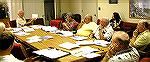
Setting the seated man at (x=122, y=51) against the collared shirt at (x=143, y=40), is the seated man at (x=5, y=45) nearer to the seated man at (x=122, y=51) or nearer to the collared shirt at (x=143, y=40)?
the seated man at (x=122, y=51)

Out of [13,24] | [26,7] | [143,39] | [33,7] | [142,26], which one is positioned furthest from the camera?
[33,7]

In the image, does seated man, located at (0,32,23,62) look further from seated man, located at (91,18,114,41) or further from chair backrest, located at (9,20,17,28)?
chair backrest, located at (9,20,17,28)

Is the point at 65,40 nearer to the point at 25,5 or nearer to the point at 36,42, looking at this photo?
the point at 36,42

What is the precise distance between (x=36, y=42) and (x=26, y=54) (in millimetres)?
292

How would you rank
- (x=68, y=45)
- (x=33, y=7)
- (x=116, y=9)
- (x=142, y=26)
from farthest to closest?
(x=33, y=7)
(x=116, y=9)
(x=142, y=26)
(x=68, y=45)

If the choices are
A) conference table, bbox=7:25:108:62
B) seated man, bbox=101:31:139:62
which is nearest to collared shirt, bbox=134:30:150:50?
conference table, bbox=7:25:108:62

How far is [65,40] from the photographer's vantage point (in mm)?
4324

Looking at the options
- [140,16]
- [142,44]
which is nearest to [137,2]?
[140,16]

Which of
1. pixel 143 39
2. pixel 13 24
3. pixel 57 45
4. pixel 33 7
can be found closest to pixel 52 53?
pixel 57 45

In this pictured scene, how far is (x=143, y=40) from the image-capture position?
427cm

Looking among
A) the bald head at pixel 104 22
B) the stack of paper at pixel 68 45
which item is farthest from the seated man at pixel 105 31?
the stack of paper at pixel 68 45

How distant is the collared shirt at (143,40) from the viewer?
13.9 feet

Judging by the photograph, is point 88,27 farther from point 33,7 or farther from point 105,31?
point 33,7

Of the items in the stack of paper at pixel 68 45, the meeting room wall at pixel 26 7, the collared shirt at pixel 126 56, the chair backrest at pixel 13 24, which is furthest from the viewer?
the meeting room wall at pixel 26 7
